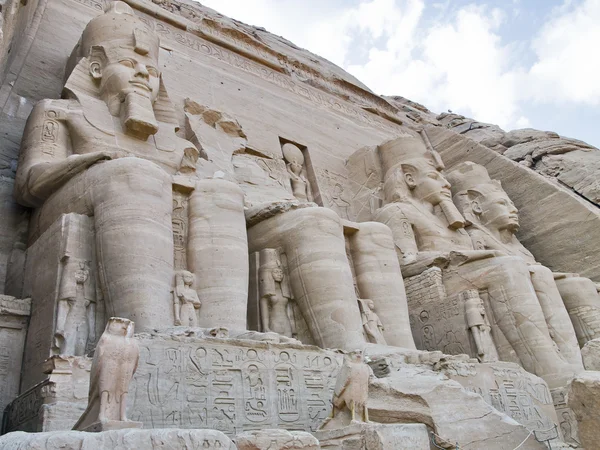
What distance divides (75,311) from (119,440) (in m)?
1.55

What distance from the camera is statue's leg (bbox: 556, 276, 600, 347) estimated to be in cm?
572

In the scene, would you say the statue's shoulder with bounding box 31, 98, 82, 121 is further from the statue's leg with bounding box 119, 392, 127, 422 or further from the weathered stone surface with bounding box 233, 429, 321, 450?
the weathered stone surface with bounding box 233, 429, 321, 450

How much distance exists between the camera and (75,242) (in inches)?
142

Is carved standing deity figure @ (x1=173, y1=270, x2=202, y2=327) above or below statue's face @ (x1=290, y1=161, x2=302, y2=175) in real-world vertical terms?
below

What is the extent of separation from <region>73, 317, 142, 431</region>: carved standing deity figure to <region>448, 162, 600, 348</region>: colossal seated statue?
3861 mm

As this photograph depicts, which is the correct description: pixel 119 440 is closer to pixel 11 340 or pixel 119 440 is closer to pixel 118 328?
pixel 118 328

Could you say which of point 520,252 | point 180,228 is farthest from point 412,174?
point 180,228

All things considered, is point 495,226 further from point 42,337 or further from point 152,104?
point 42,337

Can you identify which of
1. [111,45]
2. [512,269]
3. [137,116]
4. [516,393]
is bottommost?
[516,393]

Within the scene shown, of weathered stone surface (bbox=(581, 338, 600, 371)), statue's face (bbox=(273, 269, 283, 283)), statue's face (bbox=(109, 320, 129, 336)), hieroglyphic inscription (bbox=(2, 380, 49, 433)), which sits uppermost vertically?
statue's face (bbox=(273, 269, 283, 283))

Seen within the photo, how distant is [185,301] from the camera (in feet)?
12.0

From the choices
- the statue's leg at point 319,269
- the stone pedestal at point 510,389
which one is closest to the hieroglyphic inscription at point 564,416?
the stone pedestal at point 510,389

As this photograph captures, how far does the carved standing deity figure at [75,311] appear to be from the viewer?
10.6 feet

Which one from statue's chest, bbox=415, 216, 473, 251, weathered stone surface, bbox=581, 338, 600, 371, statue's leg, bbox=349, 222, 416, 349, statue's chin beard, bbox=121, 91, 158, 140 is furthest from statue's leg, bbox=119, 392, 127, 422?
statue's chest, bbox=415, 216, 473, 251
